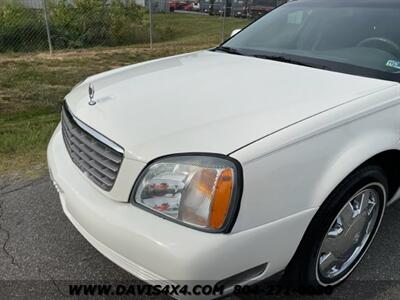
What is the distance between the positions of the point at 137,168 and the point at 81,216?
45 centimetres

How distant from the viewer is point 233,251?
178 centimetres

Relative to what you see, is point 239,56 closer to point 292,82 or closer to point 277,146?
point 292,82

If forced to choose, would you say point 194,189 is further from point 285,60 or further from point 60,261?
point 285,60

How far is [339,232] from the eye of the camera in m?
2.35

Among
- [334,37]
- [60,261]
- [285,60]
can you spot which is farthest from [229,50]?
[60,261]

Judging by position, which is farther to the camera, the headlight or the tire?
the tire

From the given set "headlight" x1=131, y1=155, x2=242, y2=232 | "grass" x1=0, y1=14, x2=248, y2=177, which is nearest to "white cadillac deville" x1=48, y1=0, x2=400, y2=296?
"headlight" x1=131, y1=155, x2=242, y2=232

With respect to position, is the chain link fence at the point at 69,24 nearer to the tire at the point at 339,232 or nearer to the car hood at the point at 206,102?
the car hood at the point at 206,102

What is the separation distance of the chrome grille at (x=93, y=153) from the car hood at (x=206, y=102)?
46 mm

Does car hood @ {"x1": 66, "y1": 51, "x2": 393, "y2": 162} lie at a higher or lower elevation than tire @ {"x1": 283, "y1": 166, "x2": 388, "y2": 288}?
higher

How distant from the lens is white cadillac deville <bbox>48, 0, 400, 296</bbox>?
180cm

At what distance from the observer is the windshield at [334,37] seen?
9.02 feet

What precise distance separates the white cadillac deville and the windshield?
2 centimetres

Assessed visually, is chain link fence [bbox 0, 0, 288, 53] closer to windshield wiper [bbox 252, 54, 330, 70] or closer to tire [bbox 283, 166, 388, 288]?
windshield wiper [bbox 252, 54, 330, 70]
